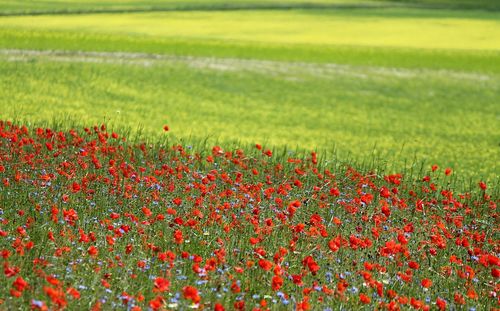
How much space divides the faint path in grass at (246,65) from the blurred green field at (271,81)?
4 cm

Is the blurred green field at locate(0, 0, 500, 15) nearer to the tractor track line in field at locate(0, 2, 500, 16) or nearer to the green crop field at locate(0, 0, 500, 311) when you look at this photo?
the tractor track line in field at locate(0, 2, 500, 16)

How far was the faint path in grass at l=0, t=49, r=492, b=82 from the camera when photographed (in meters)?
20.5

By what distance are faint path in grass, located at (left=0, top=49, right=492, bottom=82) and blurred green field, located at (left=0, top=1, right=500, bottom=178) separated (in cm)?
4

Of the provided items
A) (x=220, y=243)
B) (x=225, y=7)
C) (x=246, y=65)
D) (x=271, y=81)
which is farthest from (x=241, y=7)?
(x=220, y=243)

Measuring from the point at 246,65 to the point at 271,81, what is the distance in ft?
5.55

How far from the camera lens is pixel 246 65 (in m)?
21.4

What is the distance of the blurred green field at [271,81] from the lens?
15.2 metres

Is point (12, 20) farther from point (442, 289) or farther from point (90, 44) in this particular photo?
point (442, 289)

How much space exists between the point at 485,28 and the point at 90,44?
13928 millimetres

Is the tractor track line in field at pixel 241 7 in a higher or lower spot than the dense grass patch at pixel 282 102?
lower

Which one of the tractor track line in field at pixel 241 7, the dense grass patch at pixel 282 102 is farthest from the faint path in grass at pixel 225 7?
the dense grass patch at pixel 282 102

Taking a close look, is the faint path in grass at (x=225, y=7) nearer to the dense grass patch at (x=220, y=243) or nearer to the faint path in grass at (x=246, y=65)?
the faint path in grass at (x=246, y=65)

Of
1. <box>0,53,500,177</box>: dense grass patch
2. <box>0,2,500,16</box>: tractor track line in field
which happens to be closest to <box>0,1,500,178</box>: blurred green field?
<box>0,53,500,177</box>: dense grass patch

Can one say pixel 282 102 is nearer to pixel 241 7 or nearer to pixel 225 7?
pixel 225 7
